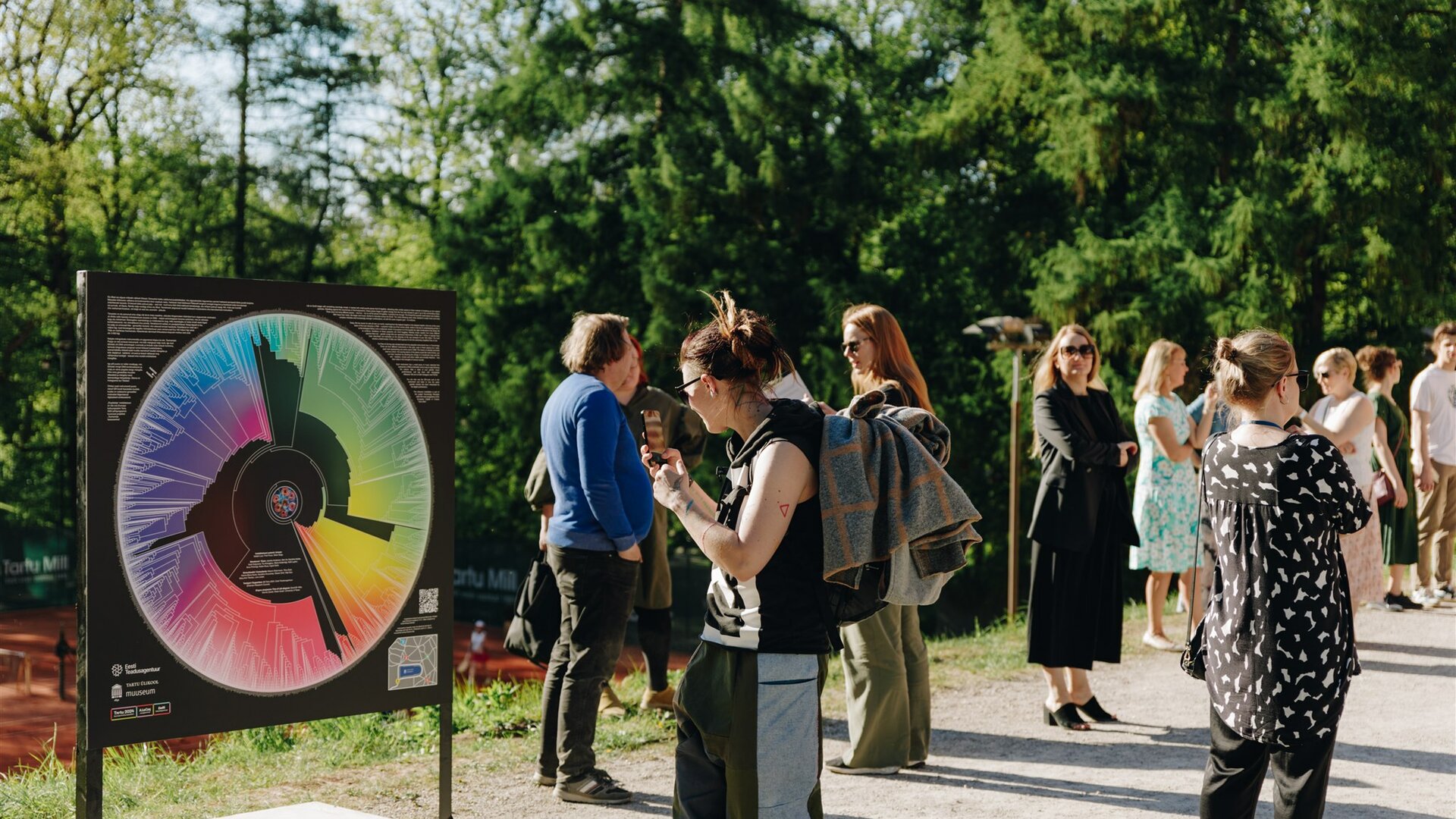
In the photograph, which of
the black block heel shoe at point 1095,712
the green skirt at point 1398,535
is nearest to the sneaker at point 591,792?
the black block heel shoe at point 1095,712

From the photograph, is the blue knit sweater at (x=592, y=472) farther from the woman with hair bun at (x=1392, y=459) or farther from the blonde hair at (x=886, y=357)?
the woman with hair bun at (x=1392, y=459)

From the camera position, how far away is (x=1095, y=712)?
6836mm

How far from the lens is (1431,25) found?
2052 cm

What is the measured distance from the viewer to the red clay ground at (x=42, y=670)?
15.5 metres

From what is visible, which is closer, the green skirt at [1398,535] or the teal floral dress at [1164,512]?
the teal floral dress at [1164,512]

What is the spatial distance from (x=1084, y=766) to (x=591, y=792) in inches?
86.7

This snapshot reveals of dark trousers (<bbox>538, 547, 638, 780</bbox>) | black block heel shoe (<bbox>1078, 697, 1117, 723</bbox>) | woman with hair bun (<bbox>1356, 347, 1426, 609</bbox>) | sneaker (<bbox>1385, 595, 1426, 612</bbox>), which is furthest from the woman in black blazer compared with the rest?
sneaker (<bbox>1385, 595, 1426, 612</bbox>)

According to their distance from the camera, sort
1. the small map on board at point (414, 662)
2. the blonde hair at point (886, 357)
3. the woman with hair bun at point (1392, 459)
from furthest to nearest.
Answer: the woman with hair bun at point (1392, 459), the blonde hair at point (886, 357), the small map on board at point (414, 662)

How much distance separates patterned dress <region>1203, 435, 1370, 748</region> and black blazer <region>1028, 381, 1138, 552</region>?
2.32 meters

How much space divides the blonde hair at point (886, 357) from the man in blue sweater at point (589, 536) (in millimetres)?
989

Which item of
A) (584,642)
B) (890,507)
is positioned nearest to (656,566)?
(584,642)

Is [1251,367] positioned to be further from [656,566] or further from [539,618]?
[656,566]

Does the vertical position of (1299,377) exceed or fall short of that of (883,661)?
it exceeds it

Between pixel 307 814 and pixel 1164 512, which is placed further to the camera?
pixel 1164 512
